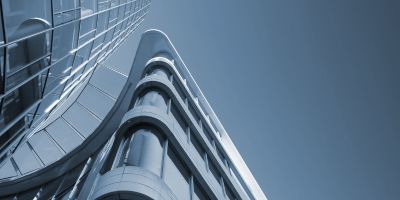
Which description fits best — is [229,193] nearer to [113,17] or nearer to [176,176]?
[176,176]

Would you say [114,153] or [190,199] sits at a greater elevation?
[114,153]

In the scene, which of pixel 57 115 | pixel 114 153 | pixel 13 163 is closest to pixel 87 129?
pixel 57 115

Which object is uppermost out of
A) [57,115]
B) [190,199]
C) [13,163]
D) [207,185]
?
[57,115]

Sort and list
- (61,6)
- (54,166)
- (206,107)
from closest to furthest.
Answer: (61,6), (206,107), (54,166)

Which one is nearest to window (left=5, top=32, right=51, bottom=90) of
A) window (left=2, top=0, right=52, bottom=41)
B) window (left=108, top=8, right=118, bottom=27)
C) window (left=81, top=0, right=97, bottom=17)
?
window (left=2, top=0, right=52, bottom=41)

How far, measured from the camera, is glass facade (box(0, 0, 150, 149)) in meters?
8.34

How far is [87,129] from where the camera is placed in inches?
1056

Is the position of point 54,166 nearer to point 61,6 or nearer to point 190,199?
point 61,6

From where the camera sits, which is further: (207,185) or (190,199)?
(207,185)

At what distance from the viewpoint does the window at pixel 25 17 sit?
784 centimetres

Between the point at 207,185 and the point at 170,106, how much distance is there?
11.5 feet

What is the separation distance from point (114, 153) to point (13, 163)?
19.1m

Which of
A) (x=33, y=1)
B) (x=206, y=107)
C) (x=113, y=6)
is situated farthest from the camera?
(x=206, y=107)

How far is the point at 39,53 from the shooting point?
33.7 feet
